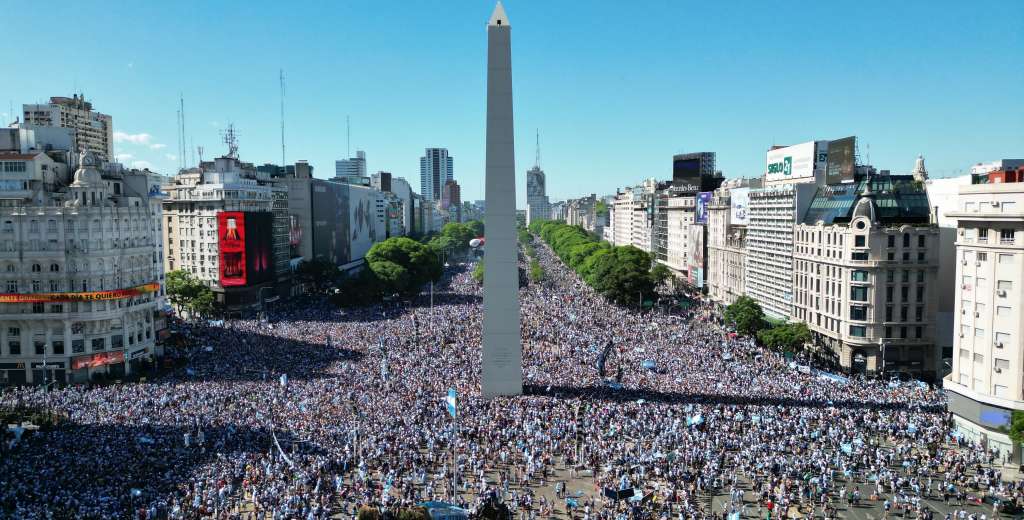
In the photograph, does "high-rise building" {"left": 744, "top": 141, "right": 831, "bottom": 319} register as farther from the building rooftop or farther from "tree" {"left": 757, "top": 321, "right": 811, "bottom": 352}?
"tree" {"left": 757, "top": 321, "right": 811, "bottom": 352}

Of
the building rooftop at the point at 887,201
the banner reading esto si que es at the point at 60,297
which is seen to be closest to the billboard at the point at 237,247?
the banner reading esto si que es at the point at 60,297

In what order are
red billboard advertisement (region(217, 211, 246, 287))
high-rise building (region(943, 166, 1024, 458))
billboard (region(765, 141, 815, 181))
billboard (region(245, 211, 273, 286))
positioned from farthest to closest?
billboard (region(245, 211, 273, 286)), red billboard advertisement (region(217, 211, 246, 287)), billboard (region(765, 141, 815, 181)), high-rise building (region(943, 166, 1024, 458))

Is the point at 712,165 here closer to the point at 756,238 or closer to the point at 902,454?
the point at 756,238

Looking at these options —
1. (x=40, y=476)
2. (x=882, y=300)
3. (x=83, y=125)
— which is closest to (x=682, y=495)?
(x=40, y=476)

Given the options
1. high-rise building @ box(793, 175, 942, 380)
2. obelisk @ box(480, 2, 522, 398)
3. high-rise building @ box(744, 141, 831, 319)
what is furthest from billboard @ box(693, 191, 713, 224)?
obelisk @ box(480, 2, 522, 398)

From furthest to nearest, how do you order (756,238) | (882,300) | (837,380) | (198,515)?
(756,238) → (882,300) → (837,380) → (198,515)

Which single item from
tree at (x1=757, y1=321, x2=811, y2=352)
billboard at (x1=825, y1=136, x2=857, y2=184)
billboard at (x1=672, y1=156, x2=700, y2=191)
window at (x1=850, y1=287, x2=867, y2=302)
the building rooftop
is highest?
billboard at (x1=672, y1=156, x2=700, y2=191)

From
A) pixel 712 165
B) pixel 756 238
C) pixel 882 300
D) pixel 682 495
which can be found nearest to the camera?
pixel 682 495

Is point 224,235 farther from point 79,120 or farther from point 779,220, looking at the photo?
point 79,120
